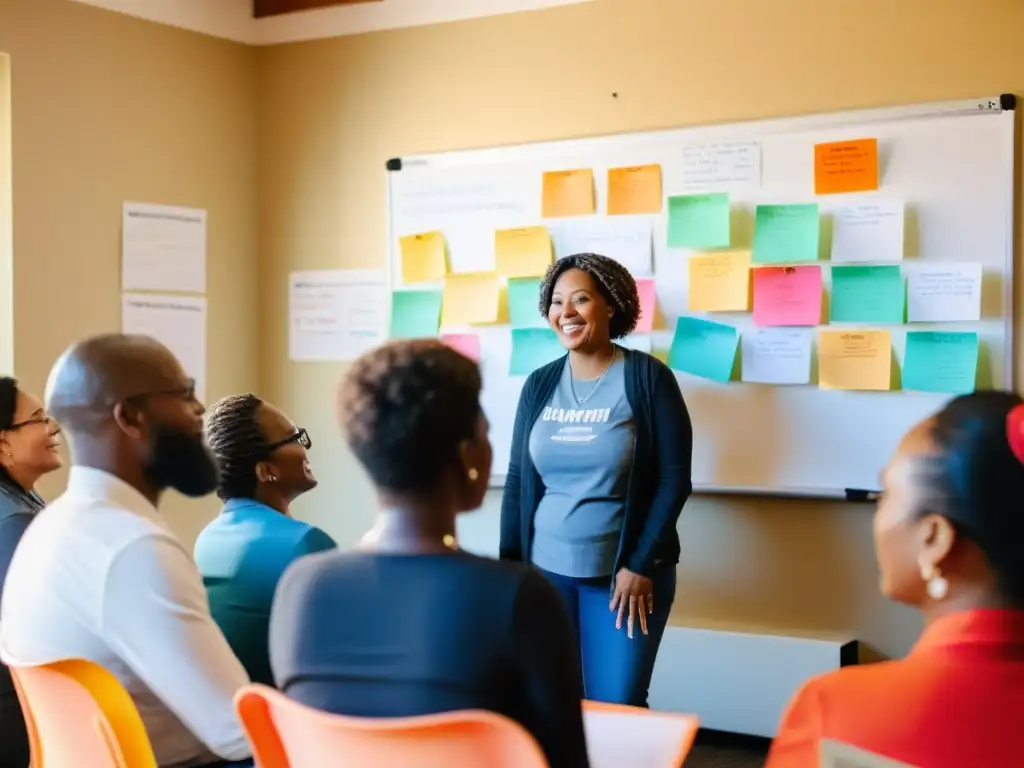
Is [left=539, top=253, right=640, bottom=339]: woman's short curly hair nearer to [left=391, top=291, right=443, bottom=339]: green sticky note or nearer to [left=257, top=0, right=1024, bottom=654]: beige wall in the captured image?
[left=257, top=0, right=1024, bottom=654]: beige wall

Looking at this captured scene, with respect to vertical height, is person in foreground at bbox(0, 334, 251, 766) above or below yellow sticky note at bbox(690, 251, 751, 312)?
below

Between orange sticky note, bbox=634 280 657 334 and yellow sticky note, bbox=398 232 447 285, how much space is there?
2.48ft

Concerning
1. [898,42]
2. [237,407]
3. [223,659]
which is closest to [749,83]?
[898,42]

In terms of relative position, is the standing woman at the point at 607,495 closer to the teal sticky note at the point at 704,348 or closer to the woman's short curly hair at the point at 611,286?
the woman's short curly hair at the point at 611,286

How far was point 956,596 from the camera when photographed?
3.82 feet

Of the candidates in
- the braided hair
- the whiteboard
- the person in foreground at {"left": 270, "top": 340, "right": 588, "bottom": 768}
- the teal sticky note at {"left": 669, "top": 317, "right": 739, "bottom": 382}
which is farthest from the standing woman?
the person in foreground at {"left": 270, "top": 340, "right": 588, "bottom": 768}

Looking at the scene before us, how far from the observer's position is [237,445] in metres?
2.12

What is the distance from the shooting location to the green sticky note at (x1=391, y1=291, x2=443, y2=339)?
4113mm

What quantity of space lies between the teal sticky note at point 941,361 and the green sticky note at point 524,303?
1161 mm

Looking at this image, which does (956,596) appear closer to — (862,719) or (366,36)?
(862,719)

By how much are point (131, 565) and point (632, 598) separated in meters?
1.52

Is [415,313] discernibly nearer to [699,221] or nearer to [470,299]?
[470,299]

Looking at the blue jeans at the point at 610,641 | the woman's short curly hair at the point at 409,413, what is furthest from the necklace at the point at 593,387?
the woman's short curly hair at the point at 409,413

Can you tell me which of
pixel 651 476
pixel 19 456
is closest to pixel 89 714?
pixel 19 456
